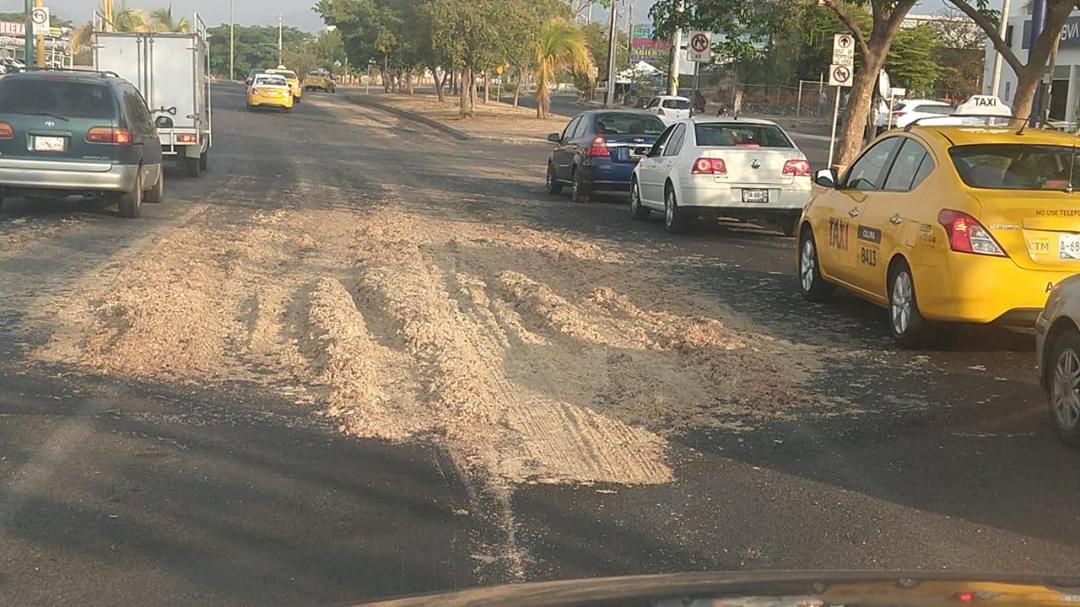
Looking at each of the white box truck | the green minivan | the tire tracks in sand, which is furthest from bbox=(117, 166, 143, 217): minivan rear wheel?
the white box truck

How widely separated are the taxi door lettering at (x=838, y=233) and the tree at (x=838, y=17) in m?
8.24

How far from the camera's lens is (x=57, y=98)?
48.3 feet

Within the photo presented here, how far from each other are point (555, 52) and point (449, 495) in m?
47.8

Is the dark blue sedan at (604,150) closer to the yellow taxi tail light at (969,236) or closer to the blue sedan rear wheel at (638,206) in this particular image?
the blue sedan rear wheel at (638,206)

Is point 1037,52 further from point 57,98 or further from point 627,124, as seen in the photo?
point 57,98

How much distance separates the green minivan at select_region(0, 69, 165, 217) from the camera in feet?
47.6

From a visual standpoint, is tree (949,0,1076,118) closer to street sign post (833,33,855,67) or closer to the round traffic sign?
street sign post (833,33,855,67)

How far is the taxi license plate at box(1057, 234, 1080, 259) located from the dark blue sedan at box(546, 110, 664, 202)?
12.1 metres

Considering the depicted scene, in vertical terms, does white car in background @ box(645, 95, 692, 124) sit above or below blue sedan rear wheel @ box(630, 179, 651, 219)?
above

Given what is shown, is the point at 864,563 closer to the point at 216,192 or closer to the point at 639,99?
the point at 216,192

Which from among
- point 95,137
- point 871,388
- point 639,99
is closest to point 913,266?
point 871,388

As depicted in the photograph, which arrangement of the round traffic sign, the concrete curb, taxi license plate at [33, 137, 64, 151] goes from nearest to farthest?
taxi license plate at [33, 137, 64, 151] < the round traffic sign < the concrete curb

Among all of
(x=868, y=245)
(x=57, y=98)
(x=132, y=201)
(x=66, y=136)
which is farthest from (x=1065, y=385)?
(x=57, y=98)

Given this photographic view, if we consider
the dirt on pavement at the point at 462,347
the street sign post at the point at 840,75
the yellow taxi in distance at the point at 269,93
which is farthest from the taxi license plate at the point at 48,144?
the yellow taxi in distance at the point at 269,93
